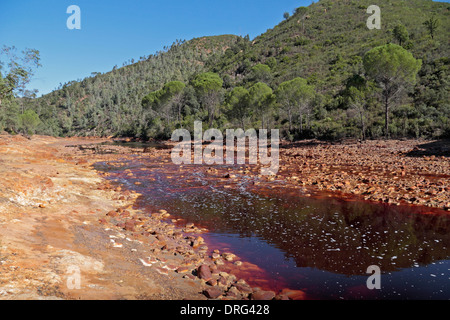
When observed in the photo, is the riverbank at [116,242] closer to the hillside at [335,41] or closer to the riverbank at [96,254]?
the riverbank at [96,254]

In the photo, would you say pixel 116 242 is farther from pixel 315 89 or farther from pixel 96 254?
pixel 315 89

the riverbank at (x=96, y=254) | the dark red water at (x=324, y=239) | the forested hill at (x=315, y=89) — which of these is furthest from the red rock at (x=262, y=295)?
the forested hill at (x=315, y=89)

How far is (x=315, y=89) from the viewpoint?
55875 mm

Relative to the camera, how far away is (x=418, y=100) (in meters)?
37.7

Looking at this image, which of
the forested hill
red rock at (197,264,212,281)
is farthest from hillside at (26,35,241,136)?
red rock at (197,264,212,281)

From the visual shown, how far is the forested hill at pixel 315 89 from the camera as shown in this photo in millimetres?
36375

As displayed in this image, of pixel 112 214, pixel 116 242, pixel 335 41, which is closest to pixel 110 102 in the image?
pixel 335 41

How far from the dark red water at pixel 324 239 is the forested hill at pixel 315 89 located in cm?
2320

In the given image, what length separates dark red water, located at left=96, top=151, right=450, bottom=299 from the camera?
6361 millimetres

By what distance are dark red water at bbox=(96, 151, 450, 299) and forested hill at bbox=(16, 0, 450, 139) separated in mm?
23199

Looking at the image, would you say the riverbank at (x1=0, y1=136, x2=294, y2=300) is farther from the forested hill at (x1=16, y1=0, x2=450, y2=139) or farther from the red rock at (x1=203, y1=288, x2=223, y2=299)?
the forested hill at (x1=16, y1=0, x2=450, y2=139)
